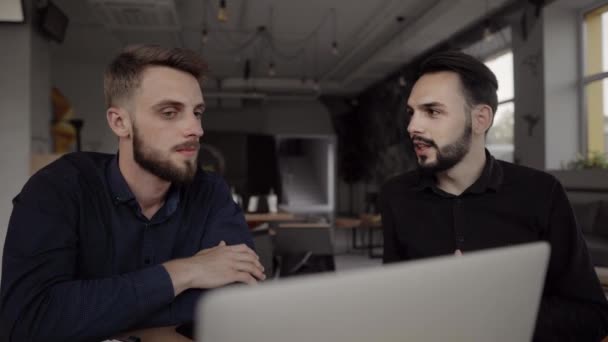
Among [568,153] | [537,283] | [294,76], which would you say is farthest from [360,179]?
[537,283]

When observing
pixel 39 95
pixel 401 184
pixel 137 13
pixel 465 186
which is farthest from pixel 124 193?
pixel 137 13

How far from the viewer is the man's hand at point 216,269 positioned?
1.13 meters

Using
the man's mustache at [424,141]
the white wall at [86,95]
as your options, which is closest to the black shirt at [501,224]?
the man's mustache at [424,141]

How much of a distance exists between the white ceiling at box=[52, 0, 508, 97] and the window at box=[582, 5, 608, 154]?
1027mm

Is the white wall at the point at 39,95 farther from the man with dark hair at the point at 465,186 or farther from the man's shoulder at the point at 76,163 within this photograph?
the man with dark hair at the point at 465,186

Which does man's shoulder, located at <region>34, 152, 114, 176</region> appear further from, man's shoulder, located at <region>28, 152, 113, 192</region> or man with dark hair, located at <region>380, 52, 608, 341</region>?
man with dark hair, located at <region>380, 52, 608, 341</region>

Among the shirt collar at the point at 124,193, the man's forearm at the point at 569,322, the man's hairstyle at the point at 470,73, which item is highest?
the man's hairstyle at the point at 470,73

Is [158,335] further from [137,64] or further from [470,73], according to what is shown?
[470,73]

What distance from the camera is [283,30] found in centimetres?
679

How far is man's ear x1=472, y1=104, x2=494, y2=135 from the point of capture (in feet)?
4.58

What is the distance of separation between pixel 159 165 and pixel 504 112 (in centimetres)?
587

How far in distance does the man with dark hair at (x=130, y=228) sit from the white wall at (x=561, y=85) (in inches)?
187

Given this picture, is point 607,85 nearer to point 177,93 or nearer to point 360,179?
point 177,93

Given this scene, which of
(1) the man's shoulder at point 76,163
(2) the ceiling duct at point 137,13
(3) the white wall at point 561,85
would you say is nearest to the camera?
(1) the man's shoulder at point 76,163
